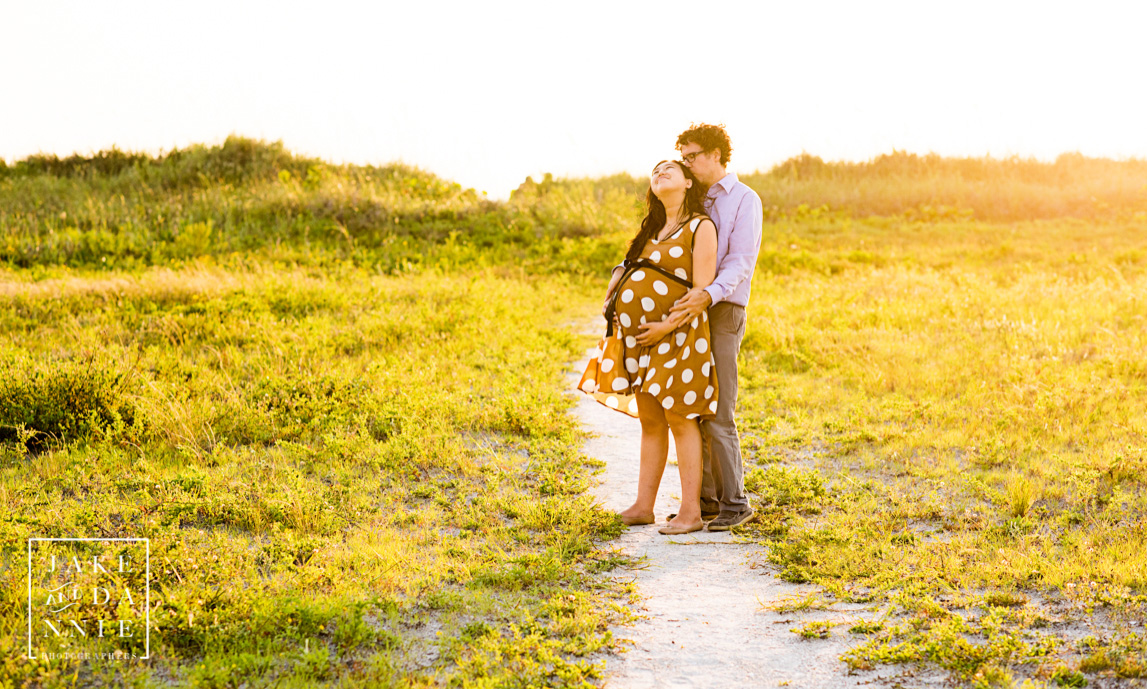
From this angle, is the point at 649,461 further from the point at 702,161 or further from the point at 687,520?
the point at 702,161

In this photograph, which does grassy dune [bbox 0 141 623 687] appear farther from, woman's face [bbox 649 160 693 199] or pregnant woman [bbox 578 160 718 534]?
woman's face [bbox 649 160 693 199]

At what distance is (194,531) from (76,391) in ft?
9.76

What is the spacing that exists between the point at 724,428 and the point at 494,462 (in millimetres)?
1945

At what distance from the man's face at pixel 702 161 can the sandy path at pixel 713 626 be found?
2150mm

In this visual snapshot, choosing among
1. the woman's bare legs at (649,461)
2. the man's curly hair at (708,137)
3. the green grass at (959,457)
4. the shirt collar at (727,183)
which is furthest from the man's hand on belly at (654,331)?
the green grass at (959,457)

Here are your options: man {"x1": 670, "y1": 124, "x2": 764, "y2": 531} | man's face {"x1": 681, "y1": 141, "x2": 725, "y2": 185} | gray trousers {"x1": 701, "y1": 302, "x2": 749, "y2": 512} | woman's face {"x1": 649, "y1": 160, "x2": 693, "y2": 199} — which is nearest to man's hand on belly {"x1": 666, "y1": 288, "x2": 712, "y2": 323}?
man {"x1": 670, "y1": 124, "x2": 764, "y2": 531}

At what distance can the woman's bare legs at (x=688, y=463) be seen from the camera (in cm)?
482

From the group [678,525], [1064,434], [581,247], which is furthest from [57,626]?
[581,247]

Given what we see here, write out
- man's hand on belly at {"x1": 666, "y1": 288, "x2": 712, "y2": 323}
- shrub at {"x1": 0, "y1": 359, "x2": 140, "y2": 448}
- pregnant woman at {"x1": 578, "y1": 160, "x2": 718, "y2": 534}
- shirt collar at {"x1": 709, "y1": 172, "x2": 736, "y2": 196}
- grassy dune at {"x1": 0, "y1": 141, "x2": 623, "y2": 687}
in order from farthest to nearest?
shrub at {"x1": 0, "y1": 359, "x2": 140, "y2": 448}
shirt collar at {"x1": 709, "y1": 172, "x2": 736, "y2": 196}
pregnant woman at {"x1": 578, "y1": 160, "x2": 718, "y2": 534}
man's hand on belly at {"x1": 666, "y1": 288, "x2": 712, "y2": 323}
grassy dune at {"x1": 0, "y1": 141, "x2": 623, "y2": 687}

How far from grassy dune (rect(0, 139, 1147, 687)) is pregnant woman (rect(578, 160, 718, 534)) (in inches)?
26.9

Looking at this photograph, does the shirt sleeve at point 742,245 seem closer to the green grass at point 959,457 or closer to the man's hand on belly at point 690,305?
the man's hand on belly at point 690,305

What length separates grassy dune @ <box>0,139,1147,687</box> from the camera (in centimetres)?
346

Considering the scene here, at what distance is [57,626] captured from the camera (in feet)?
11.1

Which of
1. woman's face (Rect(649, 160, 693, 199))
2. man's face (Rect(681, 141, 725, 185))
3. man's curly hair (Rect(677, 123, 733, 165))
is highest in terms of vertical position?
man's curly hair (Rect(677, 123, 733, 165))
